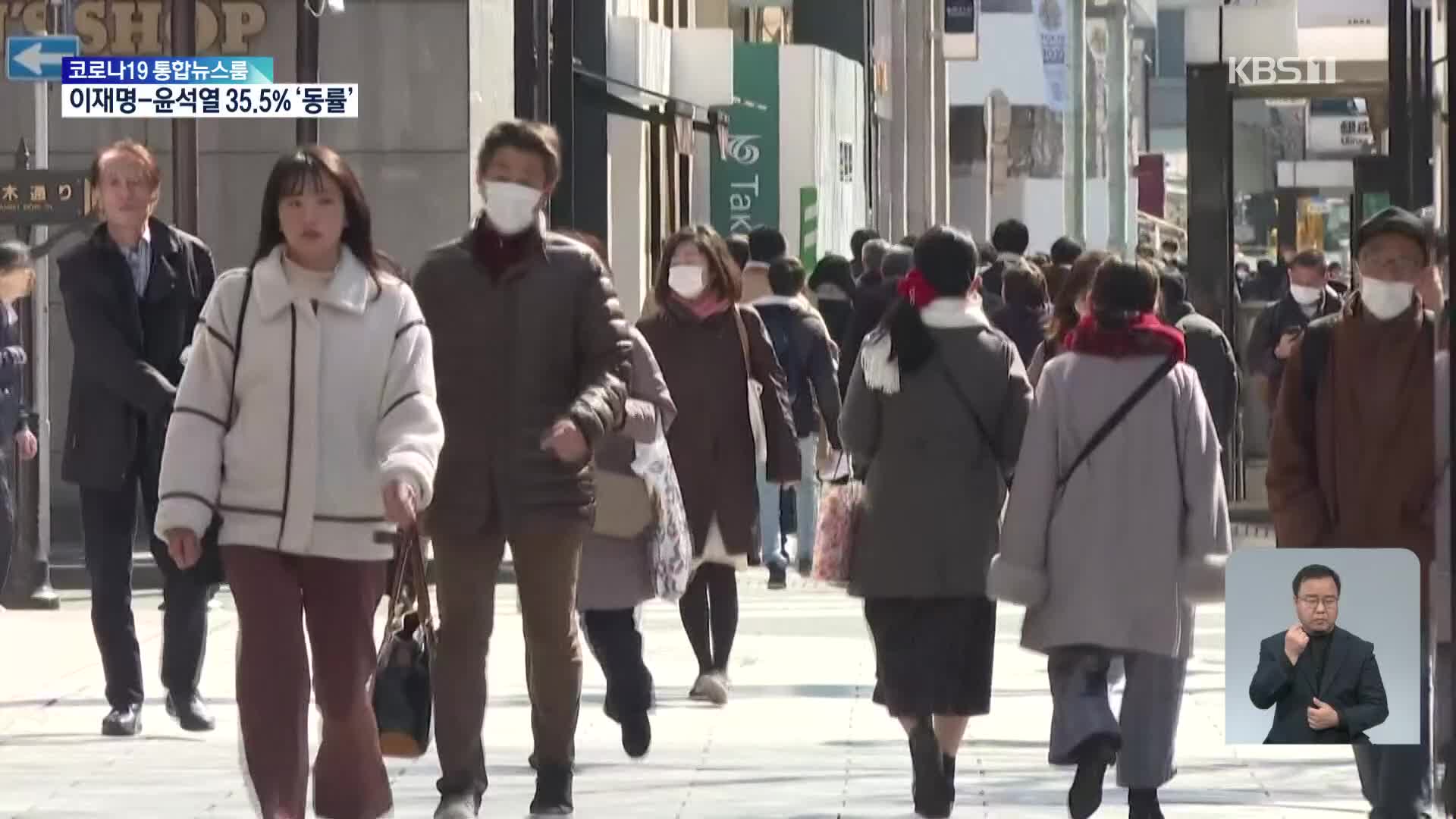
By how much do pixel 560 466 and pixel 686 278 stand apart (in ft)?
10.8

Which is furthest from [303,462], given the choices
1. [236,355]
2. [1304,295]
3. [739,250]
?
[1304,295]

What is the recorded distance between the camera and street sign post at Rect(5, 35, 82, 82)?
15.9 meters

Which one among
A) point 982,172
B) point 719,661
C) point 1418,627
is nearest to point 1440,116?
point 1418,627

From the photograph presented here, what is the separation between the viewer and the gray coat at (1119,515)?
8773mm

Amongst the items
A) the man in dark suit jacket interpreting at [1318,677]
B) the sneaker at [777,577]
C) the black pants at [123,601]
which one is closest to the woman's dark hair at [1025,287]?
the sneaker at [777,577]

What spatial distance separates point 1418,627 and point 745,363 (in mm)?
4582

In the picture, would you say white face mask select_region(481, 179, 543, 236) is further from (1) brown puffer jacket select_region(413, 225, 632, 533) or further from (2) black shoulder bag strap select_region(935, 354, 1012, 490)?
(2) black shoulder bag strap select_region(935, 354, 1012, 490)

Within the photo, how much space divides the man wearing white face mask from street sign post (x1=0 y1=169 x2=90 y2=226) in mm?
5984

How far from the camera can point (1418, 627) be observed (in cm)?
792

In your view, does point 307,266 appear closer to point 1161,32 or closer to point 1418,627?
point 1418,627

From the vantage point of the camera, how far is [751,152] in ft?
122

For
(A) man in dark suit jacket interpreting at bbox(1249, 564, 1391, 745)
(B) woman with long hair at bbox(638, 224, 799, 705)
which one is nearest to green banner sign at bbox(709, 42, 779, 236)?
(B) woman with long hair at bbox(638, 224, 799, 705)

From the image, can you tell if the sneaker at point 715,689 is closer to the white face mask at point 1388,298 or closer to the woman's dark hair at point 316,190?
the white face mask at point 1388,298

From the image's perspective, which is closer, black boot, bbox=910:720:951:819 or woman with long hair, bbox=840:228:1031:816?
black boot, bbox=910:720:951:819
